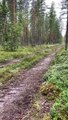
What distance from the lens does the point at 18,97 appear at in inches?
418

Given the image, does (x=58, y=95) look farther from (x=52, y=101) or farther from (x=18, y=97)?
(x=18, y=97)

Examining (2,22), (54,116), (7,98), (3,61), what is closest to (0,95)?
(7,98)

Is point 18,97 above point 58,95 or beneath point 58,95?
beneath

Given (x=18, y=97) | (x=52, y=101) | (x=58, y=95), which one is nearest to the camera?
(x=52, y=101)

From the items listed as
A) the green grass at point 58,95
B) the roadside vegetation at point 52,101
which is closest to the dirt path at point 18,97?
the roadside vegetation at point 52,101

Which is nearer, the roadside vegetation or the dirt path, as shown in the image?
the roadside vegetation

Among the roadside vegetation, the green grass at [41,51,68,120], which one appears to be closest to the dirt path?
the roadside vegetation

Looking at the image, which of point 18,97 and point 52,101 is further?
point 18,97

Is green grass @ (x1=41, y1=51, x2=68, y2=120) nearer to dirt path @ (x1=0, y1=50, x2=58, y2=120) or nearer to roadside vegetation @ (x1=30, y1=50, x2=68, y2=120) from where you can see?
roadside vegetation @ (x1=30, y1=50, x2=68, y2=120)

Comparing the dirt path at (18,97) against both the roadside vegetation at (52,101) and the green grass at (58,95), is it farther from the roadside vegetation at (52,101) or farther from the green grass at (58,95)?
the green grass at (58,95)

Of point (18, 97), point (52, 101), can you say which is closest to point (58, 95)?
point (52, 101)

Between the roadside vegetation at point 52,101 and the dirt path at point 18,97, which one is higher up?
the roadside vegetation at point 52,101

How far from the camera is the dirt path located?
8.59 metres

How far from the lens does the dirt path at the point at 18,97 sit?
28.2ft
